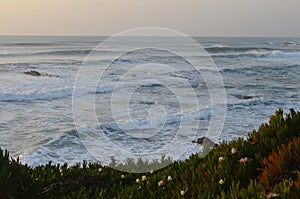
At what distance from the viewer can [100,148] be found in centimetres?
1201

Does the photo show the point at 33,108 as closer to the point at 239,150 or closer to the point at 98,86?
the point at 98,86

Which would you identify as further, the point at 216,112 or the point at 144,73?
the point at 144,73

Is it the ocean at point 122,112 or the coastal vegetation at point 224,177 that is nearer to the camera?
the coastal vegetation at point 224,177

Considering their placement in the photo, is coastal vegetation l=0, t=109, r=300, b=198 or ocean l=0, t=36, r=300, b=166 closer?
coastal vegetation l=0, t=109, r=300, b=198

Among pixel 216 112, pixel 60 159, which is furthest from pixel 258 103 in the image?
pixel 60 159

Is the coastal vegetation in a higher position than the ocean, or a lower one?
higher

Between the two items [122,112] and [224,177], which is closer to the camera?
[224,177]

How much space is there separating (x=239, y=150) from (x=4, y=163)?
7.42 feet

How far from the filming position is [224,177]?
3.11m

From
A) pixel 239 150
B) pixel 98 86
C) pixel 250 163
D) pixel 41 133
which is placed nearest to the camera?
pixel 250 163

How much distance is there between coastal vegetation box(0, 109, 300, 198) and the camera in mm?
2822

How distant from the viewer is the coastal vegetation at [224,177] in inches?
111

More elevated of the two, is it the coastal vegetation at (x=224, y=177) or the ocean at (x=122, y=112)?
the coastal vegetation at (x=224, y=177)

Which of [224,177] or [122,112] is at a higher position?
[224,177]
